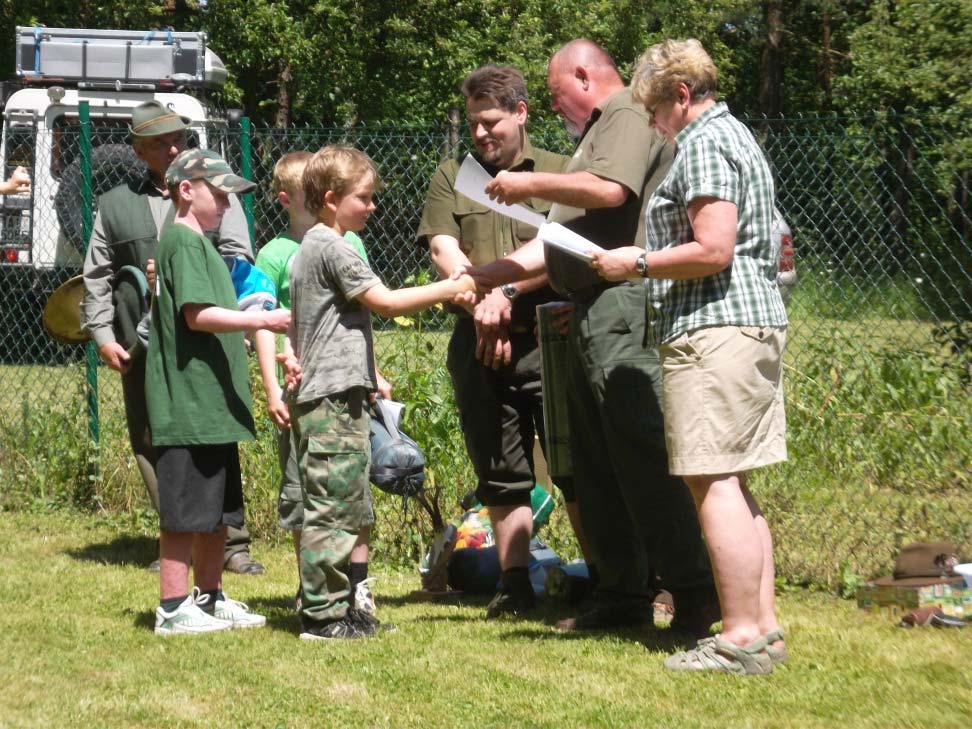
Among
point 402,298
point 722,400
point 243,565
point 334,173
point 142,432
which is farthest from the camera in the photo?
point 243,565

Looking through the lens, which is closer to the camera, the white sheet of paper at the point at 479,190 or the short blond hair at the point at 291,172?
the white sheet of paper at the point at 479,190

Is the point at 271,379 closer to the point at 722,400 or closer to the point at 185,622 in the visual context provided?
the point at 185,622

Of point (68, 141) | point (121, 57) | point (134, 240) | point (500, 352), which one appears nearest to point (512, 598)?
point (500, 352)

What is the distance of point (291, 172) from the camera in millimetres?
5227

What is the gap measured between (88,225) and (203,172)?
288 cm

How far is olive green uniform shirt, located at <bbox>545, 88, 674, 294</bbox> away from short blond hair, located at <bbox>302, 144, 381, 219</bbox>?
2.32 ft

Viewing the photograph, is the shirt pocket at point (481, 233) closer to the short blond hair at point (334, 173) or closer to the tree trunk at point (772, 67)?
the short blond hair at point (334, 173)

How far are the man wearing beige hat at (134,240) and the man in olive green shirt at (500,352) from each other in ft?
3.57

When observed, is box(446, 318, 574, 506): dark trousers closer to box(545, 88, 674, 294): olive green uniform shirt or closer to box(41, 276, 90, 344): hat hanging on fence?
box(545, 88, 674, 294): olive green uniform shirt

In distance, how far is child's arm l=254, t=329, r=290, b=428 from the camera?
510 cm

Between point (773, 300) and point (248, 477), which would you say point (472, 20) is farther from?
point (773, 300)

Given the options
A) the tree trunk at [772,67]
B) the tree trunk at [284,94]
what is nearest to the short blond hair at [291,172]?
the tree trunk at [284,94]

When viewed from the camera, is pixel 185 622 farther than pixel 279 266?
No

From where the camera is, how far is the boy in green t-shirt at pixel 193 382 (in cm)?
480
